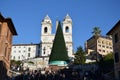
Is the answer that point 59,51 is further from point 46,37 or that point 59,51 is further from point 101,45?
point 101,45

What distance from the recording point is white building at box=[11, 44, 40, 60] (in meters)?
125

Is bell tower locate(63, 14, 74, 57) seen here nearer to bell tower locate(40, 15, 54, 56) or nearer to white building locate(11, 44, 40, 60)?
bell tower locate(40, 15, 54, 56)

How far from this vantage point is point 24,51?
12681cm

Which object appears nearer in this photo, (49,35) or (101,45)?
(49,35)

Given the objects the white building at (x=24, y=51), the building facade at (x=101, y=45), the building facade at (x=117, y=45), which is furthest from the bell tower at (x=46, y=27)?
the building facade at (x=117, y=45)

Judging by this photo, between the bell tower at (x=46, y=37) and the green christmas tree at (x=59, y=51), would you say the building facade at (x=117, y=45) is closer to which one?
the green christmas tree at (x=59, y=51)

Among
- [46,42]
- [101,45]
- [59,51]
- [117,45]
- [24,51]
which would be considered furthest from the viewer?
[24,51]

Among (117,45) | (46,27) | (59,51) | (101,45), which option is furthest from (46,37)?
(117,45)

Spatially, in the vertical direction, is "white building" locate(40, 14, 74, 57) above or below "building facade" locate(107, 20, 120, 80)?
above

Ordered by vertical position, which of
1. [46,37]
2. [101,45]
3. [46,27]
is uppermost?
[46,27]

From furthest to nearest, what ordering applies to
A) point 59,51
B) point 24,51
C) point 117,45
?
point 24,51
point 59,51
point 117,45

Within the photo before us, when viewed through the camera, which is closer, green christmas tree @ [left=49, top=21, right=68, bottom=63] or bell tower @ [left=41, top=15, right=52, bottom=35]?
green christmas tree @ [left=49, top=21, right=68, bottom=63]

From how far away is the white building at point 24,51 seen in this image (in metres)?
125

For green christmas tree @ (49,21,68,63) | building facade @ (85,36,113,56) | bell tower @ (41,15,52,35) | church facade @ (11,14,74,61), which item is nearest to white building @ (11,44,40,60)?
church facade @ (11,14,74,61)
